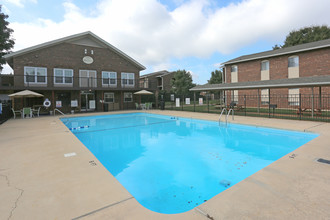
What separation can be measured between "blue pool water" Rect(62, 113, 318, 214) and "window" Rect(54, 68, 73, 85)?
10.5 m

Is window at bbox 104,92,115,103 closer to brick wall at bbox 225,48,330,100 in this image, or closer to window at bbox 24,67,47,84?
window at bbox 24,67,47,84

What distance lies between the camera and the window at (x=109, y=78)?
20.3 m

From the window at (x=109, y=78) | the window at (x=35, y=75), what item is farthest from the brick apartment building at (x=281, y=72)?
the window at (x=35, y=75)

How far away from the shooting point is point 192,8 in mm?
13219

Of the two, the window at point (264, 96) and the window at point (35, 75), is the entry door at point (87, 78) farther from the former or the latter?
the window at point (264, 96)

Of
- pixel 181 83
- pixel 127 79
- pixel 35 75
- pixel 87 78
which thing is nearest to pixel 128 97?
pixel 127 79

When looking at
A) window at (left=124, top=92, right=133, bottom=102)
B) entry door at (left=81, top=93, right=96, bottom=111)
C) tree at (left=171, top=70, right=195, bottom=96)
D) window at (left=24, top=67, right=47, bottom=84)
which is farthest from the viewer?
tree at (left=171, top=70, right=195, bottom=96)

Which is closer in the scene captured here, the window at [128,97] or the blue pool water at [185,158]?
the blue pool water at [185,158]

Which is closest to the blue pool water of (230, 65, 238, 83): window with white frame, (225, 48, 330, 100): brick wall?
(225, 48, 330, 100): brick wall

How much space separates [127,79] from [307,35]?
28.6 metres

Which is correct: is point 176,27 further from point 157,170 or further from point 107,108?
point 157,170

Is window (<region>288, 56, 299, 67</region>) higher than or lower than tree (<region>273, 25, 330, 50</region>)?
lower

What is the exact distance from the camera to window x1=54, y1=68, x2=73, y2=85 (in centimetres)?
1775

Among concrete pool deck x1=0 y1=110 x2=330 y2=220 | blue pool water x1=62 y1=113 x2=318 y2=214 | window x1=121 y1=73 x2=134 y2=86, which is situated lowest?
blue pool water x1=62 y1=113 x2=318 y2=214
